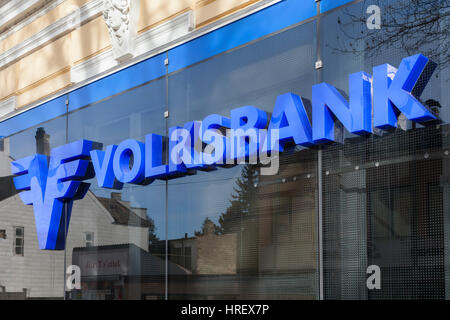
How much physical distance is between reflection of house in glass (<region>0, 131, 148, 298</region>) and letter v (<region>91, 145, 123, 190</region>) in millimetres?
192

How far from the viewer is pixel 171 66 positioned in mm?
8086

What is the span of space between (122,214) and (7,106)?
4.10 meters

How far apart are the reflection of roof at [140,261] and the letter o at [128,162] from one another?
84 centimetres

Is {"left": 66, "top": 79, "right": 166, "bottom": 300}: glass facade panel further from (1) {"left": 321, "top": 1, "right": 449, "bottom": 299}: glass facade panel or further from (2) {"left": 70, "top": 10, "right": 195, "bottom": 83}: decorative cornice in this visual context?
(1) {"left": 321, "top": 1, "right": 449, "bottom": 299}: glass facade panel

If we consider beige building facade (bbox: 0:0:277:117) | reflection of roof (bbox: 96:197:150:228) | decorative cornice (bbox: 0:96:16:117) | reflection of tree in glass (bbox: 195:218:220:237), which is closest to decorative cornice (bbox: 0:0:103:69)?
beige building facade (bbox: 0:0:277:117)

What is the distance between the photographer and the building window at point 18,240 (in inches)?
387

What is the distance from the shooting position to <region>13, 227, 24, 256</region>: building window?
9820mm

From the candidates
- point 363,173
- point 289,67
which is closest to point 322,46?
point 289,67

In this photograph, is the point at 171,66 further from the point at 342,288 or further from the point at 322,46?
the point at 342,288

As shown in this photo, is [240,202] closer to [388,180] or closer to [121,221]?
[388,180]

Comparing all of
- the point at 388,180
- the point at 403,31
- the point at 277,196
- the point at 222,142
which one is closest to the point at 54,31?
the point at 222,142

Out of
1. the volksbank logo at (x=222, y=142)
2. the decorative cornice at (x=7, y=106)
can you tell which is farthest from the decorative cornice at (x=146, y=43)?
the decorative cornice at (x=7, y=106)

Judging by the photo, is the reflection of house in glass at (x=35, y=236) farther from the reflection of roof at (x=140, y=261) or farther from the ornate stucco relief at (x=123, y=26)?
the ornate stucco relief at (x=123, y=26)

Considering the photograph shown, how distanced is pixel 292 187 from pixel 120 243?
9.34 feet
